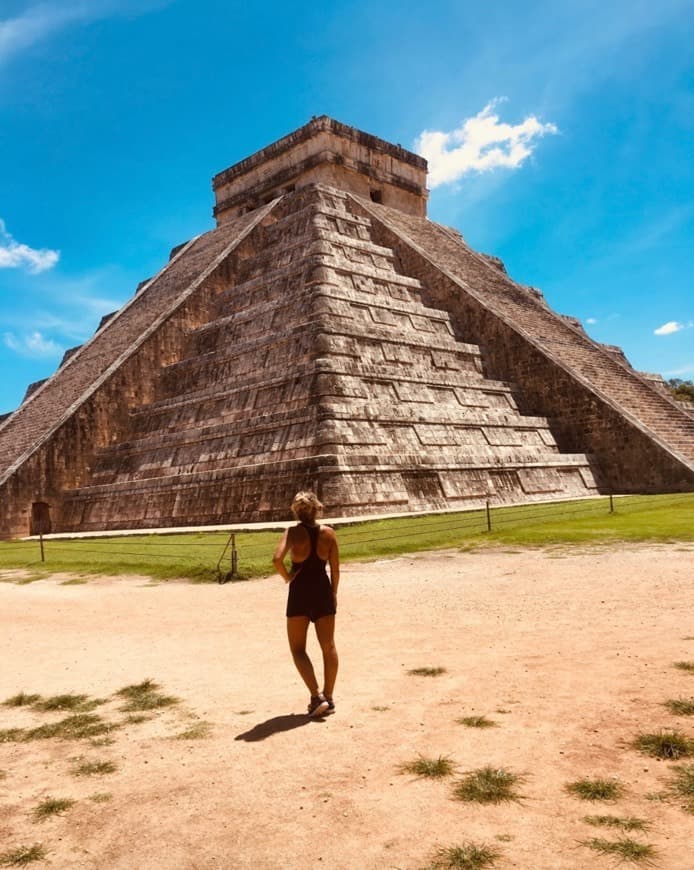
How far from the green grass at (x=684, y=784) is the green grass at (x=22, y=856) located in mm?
2658

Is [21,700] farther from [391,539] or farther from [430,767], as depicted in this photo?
[391,539]

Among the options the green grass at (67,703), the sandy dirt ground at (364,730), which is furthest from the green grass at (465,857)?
the green grass at (67,703)

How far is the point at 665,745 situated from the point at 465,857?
4.43 feet

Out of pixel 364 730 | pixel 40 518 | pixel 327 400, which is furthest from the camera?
pixel 40 518

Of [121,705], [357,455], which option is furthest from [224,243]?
[121,705]

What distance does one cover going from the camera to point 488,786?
3.15m

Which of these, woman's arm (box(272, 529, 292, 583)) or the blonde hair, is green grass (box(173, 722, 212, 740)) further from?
the blonde hair

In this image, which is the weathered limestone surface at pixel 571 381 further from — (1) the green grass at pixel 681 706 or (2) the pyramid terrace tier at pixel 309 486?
(1) the green grass at pixel 681 706

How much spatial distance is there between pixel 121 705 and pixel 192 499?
12.5 metres

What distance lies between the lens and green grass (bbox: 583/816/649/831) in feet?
8.99

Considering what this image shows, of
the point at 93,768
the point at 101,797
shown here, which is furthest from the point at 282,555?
the point at 101,797

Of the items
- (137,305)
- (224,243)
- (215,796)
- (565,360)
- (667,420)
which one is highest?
(224,243)

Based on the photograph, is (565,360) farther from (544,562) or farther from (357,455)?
(544,562)

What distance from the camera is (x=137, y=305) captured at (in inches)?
1142
